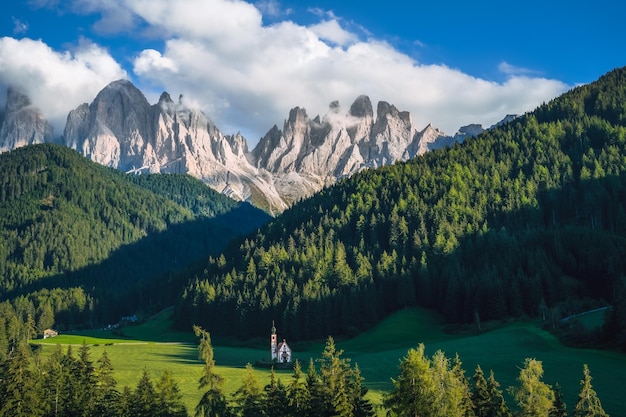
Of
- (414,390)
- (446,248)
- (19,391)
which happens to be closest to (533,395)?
(414,390)

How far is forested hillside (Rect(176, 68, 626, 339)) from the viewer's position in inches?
5039

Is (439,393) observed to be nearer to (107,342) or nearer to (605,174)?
(107,342)

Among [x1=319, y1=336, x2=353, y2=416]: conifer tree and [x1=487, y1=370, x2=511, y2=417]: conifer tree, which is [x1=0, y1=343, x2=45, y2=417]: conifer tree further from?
[x1=487, y1=370, x2=511, y2=417]: conifer tree

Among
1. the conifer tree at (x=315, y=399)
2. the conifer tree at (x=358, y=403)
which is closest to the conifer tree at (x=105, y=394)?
the conifer tree at (x=315, y=399)

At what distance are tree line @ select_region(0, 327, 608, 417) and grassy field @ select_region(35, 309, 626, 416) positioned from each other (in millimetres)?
11332

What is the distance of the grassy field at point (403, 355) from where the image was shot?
6469 cm

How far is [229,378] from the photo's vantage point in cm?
7800

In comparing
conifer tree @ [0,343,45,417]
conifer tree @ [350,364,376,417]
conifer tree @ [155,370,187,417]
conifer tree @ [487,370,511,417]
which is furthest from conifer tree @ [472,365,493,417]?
conifer tree @ [0,343,45,417]

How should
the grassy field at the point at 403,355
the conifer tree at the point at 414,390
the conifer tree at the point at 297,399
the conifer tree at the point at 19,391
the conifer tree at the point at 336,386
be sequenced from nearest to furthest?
the conifer tree at the point at 414,390 → the conifer tree at the point at 336,386 → the conifer tree at the point at 297,399 → the conifer tree at the point at 19,391 → the grassy field at the point at 403,355

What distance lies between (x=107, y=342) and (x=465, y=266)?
9021 cm

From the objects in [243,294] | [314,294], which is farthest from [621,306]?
[243,294]

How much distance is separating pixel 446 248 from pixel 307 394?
107 m

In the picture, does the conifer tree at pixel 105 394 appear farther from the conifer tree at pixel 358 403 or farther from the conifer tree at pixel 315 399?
the conifer tree at pixel 358 403

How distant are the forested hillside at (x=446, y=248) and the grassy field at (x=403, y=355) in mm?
8576
